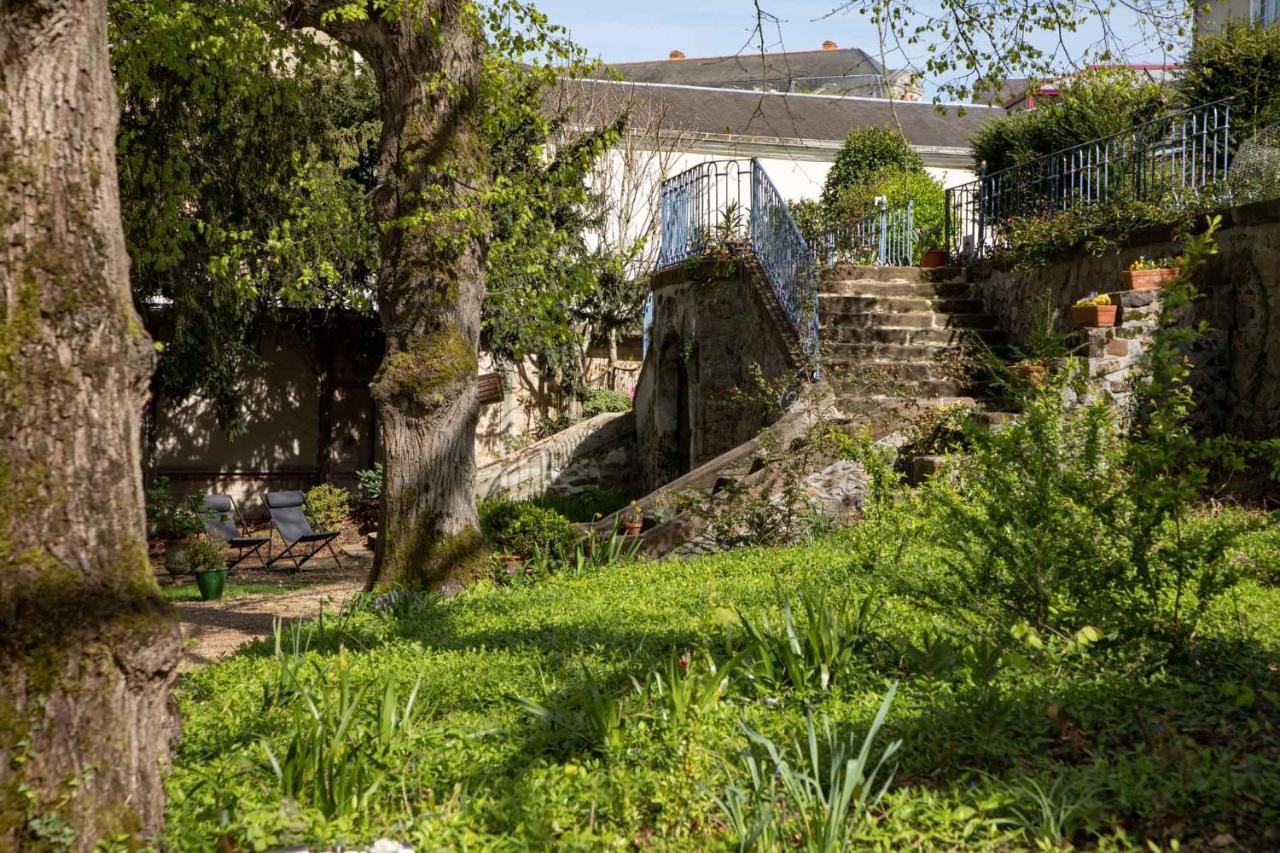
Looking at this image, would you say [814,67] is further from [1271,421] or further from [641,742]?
[641,742]

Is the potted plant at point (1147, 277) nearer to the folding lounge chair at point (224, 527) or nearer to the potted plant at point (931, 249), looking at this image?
the potted plant at point (931, 249)

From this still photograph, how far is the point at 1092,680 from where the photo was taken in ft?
13.5

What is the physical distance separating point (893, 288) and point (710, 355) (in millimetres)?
2340

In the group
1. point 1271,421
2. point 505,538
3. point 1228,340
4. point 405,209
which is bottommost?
point 505,538

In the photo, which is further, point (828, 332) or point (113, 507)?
point (828, 332)

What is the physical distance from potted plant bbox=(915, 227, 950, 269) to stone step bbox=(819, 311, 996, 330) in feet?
4.16

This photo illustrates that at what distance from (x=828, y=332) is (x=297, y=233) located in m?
7.71

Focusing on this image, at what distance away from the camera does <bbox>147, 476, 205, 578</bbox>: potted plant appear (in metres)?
12.8

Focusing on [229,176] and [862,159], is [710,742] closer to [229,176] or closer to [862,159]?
[229,176]

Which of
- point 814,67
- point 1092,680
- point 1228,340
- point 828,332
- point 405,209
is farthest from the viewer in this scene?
point 814,67

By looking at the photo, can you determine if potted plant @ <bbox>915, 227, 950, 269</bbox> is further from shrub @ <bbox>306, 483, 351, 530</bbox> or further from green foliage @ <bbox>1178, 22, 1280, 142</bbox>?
shrub @ <bbox>306, 483, 351, 530</bbox>

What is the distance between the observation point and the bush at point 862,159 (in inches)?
811

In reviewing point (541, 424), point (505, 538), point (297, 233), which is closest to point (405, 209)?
point (505, 538)

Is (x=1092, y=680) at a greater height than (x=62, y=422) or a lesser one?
lesser
